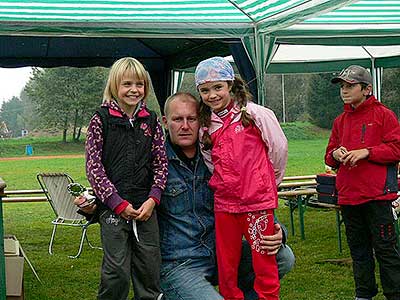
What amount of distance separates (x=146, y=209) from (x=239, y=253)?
44 centimetres

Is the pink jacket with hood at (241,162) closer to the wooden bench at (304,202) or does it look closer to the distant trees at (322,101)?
the wooden bench at (304,202)

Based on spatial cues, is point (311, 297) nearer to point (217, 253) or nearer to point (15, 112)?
point (217, 253)

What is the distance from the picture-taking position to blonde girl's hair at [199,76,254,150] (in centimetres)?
285

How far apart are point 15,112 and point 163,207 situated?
20.5m

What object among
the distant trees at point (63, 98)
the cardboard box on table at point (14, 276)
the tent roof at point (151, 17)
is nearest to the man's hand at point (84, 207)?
the cardboard box on table at point (14, 276)

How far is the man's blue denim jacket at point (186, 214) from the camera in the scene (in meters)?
2.83

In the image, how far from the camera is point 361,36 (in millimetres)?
6184

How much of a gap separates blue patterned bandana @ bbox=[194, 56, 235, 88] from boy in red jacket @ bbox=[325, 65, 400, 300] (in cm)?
148

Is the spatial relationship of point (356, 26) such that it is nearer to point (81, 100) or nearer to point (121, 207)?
point (121, 207)

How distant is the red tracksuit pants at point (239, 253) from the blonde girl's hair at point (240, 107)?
311mm

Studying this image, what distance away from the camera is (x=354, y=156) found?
4.08 m

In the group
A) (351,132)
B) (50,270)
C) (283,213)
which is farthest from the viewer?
(283,213)

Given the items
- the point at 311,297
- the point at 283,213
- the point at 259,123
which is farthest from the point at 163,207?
→ the point at 283,213

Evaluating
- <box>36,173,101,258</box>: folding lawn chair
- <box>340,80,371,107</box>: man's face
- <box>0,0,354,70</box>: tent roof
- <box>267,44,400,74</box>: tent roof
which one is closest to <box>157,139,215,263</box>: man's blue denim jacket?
<box>340,80,371,107</box>: man's face
